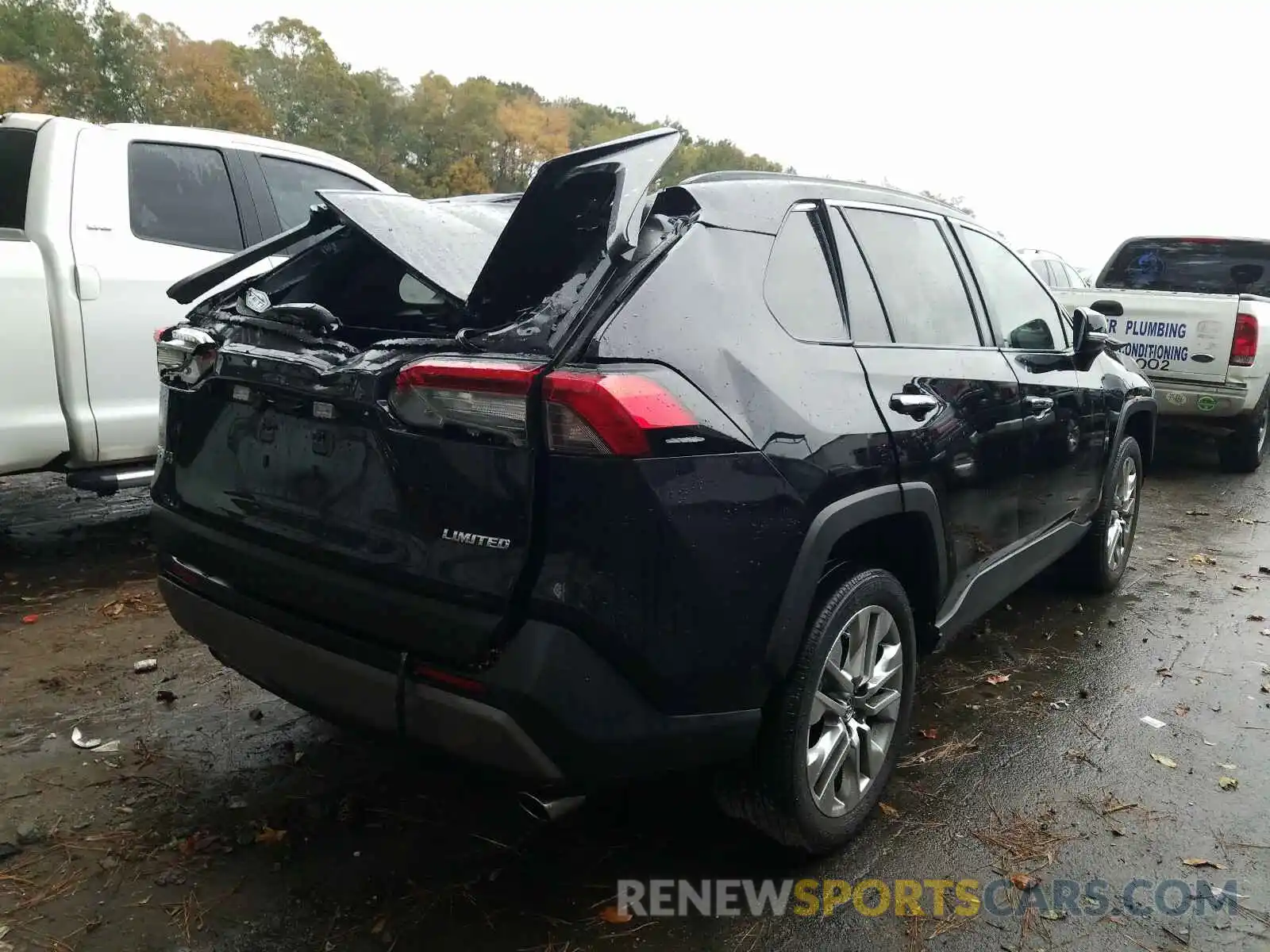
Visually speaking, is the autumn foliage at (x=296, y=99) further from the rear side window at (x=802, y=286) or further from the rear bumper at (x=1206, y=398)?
the rear side window at (x=802, y=286)

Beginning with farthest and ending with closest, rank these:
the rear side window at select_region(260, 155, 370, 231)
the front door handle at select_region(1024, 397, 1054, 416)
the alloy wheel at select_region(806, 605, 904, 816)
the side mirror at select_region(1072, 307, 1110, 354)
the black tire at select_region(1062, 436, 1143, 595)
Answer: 1. the rear side window at select_region(260, 155, 370, 231)
2. the black tire at select_region(1062, 436, 1143, 595)
3. the side mirror at select_region(1072, 307, 1110, 354)
4. the front door handle at select_region(1024, 397, 1054, 416)
5. the alloy wheel at select_region(806, 605, 904, 816)

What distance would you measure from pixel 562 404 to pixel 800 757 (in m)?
1.08

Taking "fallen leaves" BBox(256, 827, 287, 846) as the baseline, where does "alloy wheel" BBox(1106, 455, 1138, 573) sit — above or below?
above

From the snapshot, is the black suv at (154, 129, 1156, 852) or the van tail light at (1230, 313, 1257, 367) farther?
the van tail light at (1230, 313, 1257, 367)

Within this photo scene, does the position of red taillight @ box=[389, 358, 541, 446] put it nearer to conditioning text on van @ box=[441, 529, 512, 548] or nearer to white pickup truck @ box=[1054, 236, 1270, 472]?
conditioning text on van @ box=[441, 529, 512, 548]

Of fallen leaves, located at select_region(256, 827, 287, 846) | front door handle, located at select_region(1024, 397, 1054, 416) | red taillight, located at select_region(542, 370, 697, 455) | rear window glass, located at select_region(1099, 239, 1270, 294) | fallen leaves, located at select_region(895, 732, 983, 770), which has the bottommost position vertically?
fallen leaves, located at select_region(895, 732, 983, 770)

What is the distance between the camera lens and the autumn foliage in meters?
26.3

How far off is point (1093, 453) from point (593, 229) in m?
2.90

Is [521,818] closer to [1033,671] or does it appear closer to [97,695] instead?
[97,695]

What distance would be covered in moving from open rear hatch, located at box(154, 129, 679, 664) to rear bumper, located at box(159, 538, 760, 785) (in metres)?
0.06

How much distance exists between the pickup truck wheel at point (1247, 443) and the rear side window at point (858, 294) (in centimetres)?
636

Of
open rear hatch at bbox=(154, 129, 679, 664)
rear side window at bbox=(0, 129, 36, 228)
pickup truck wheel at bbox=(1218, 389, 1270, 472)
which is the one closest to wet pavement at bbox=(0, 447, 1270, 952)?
open rear hatch at bbox=(154, 129, 679, 664)

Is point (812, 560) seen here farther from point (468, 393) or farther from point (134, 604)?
point (134, 604)

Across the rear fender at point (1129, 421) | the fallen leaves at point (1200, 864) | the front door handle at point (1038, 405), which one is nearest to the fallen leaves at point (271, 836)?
the fallen leaves at point (1200, 864)
